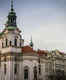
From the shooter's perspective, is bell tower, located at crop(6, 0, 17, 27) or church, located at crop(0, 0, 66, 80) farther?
bell tower, located at crop(6, 0, 17, 27)

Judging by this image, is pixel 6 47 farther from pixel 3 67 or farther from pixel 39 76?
pixel 39 76

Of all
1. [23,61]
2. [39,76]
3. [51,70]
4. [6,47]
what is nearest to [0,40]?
[6,47]

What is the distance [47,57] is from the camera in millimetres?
50500

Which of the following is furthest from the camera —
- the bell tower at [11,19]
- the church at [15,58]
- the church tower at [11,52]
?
the bell tower at [11,19]

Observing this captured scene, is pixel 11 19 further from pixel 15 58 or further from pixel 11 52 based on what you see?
pixel 15 58

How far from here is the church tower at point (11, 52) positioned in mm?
42969

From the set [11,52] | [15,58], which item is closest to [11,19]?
[11,52]

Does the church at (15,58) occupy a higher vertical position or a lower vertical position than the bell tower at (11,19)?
lower

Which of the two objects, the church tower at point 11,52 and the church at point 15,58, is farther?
the church at point 15,58

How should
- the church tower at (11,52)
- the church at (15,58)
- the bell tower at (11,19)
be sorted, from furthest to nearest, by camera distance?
the bell tower at (11,19) → the church at (15,58) → the church tower at (11,52)

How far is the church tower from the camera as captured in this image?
141 ft

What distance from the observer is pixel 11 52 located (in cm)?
4316

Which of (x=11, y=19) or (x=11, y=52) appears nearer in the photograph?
(x=11, y=52)

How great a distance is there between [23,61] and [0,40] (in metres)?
5.80
